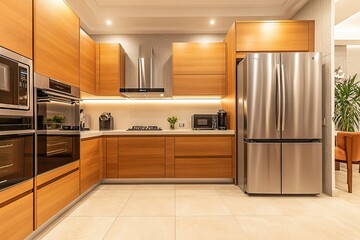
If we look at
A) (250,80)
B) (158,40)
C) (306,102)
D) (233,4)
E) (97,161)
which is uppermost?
(233,4)

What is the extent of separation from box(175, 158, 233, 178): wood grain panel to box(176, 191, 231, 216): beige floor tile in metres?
0.50

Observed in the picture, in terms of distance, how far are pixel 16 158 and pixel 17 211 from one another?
387mm

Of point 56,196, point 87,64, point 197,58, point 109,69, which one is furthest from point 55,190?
point 197,58

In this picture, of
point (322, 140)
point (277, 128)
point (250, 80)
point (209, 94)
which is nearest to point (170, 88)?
point (209, 94)

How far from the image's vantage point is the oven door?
154 cm

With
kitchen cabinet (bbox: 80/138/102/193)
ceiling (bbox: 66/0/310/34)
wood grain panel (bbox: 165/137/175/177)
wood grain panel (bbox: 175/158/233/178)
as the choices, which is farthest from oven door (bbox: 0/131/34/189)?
ceiling (bbox: 66/0/310/34)

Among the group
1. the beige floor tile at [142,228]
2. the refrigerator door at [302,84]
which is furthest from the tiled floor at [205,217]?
the refrigerator door at [302,84]

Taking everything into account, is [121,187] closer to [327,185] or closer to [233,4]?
[327,185]

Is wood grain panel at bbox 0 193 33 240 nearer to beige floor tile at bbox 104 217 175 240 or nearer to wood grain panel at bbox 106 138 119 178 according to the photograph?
beige floor tile at bbox 104 217 175 240

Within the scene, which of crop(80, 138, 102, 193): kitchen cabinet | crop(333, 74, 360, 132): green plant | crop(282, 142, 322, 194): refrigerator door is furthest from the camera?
crop(333, 74, 360, 132): green plant

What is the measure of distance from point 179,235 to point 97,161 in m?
1.91

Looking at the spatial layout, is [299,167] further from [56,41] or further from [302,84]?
[56,41]

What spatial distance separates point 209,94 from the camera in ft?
13.0

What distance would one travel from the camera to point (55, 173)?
2197 millimetres
